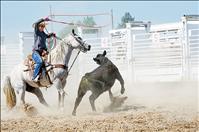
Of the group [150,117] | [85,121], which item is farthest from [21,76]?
[150,117]

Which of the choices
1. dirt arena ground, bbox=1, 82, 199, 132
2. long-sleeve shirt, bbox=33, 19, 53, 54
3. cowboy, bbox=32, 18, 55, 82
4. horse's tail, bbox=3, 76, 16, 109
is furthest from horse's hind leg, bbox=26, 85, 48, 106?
long-sleeve shirt, bbox=33, 19, 53, 54

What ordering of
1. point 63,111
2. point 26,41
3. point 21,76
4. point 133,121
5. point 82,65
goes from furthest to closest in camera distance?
point 26,41, point 82,65, point 21,76, point 63,111, point 133,121

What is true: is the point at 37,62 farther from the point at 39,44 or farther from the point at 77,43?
the point at 77,43

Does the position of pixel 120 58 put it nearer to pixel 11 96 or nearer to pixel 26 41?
pixel 26 41

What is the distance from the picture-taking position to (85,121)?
360 inches

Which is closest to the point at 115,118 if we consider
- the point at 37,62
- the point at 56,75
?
the point at 56,75

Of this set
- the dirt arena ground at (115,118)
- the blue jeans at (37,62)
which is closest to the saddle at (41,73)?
the blue jeans at (37,62)

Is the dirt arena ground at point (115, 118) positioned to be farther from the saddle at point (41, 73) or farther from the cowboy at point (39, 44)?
the cowboy at point (39, 44)

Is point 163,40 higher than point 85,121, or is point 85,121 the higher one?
point 163,40

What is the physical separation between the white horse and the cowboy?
0.21 meters

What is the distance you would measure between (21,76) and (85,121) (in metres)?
3.43

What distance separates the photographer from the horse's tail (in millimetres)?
12136

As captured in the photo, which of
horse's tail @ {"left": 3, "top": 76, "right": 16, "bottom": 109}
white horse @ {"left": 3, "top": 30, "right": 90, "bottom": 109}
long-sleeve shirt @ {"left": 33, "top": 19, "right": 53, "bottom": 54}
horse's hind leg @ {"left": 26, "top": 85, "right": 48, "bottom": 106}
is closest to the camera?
long-sleeve shirt @ {"left": 33, "top": 19, "right": 53, "bottom": 54}

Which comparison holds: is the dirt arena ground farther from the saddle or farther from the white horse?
the saddle
